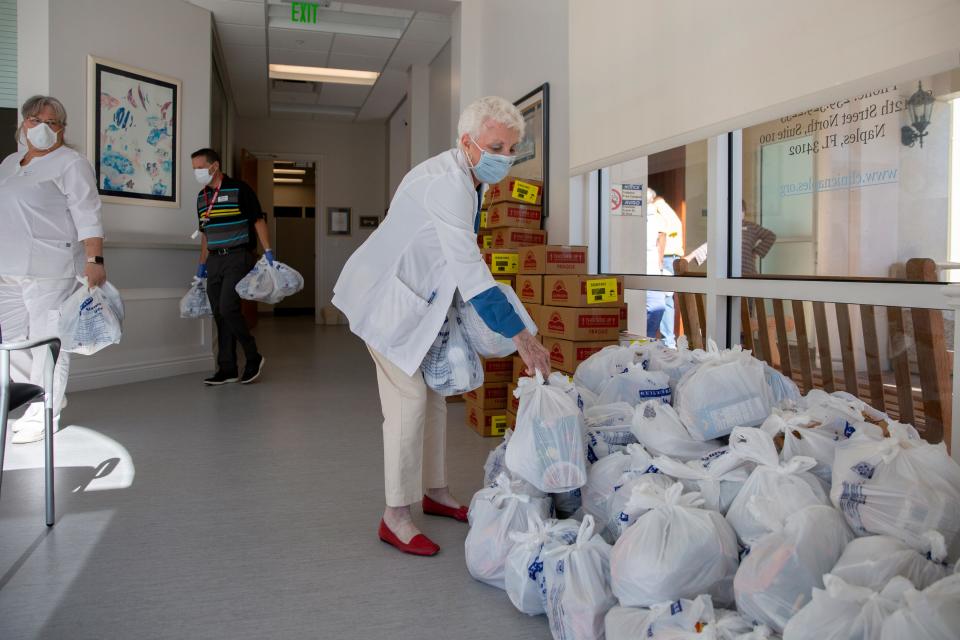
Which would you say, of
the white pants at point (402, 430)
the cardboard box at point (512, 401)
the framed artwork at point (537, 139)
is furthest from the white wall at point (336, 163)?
the white pants at point (402, 430)

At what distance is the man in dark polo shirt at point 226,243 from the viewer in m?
5.19

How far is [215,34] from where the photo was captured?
683 centimetres

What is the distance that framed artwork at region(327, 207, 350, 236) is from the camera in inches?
442

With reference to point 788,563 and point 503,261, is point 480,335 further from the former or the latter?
point 503,261

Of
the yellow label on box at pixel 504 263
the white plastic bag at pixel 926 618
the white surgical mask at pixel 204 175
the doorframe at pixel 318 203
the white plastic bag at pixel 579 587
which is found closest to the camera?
the white plastic bag at pixel 926 618

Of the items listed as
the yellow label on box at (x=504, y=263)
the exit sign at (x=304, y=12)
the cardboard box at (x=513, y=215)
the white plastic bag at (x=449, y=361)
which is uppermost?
Answer: the exit sign at (x=304, y=12)

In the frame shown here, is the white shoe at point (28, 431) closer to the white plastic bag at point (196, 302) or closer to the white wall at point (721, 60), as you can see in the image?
the white plastic bag at point (196, 302)

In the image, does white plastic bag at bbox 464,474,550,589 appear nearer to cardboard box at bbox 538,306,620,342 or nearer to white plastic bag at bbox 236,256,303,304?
cardboard box at bbox 538,306,620,342

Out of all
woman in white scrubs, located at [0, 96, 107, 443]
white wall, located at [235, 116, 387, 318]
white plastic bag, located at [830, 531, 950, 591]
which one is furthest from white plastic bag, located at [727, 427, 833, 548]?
white wall, located at [235, 116, 387, 318]

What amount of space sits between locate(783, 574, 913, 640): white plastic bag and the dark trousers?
4736 millimetres

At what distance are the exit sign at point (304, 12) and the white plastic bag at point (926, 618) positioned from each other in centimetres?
651

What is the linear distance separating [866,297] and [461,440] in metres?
2.10

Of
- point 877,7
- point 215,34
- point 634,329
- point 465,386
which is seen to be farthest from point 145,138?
point 877,7

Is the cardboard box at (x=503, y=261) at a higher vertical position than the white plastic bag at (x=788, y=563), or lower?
higher
